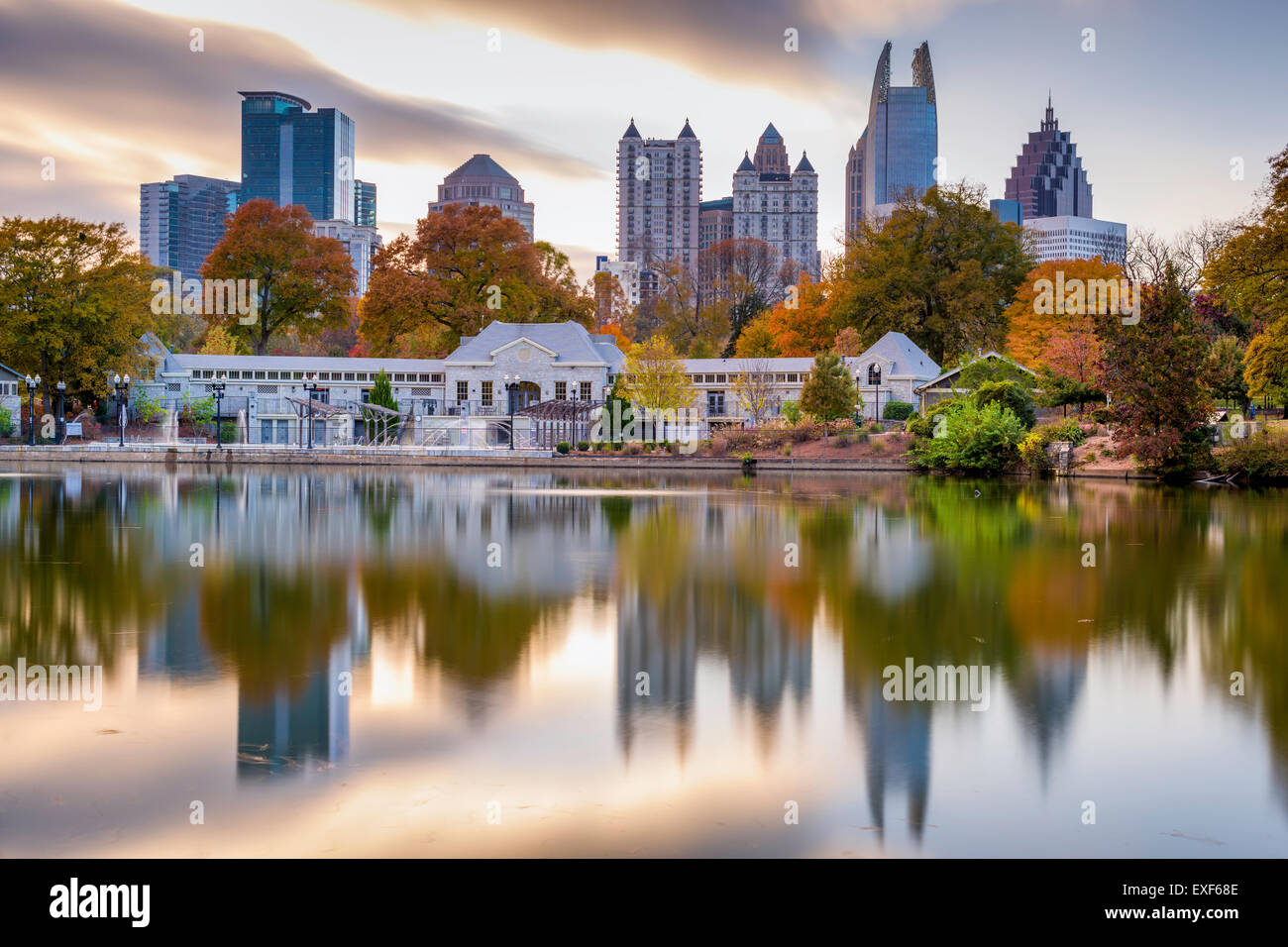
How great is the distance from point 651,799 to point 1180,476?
3817 cm

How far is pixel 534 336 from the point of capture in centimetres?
7044

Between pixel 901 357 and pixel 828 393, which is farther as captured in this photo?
pixel 901 357

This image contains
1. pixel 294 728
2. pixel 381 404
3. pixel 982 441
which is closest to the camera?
pixel 294 728

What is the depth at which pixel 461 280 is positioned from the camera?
261 feet

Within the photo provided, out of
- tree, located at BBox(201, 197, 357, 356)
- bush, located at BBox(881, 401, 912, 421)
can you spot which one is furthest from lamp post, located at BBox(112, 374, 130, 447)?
bush, located at BBox(881, 401, 912, 421)

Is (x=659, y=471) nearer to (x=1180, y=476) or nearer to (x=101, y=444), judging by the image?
(x=1180, y=476)

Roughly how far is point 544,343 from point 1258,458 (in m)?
41.7

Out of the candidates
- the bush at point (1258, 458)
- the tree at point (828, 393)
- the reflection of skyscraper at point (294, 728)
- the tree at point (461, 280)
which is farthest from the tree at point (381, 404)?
the reflection of skyscraper at point (294, 728)

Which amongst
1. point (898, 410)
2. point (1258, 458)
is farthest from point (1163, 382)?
point (898, 410)

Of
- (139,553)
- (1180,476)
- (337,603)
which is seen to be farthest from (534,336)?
(337,603)

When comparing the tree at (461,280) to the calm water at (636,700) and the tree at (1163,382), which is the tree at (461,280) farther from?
the calm water at (636,700)

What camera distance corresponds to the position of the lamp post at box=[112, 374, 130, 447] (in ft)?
185

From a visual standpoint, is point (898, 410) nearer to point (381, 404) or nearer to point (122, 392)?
point (381, 404)

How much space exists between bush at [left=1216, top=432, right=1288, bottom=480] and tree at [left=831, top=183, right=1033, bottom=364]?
30.0 meters
